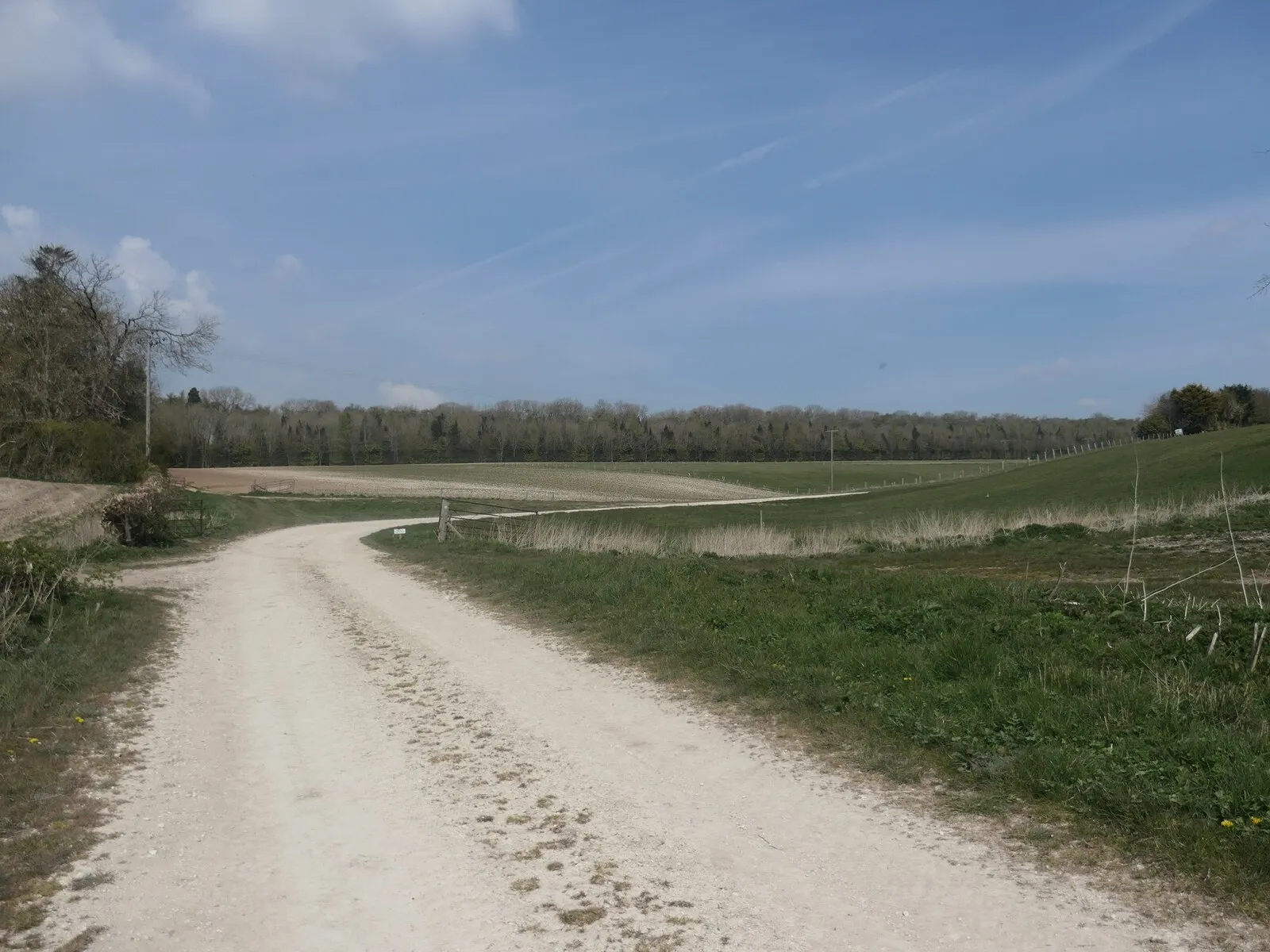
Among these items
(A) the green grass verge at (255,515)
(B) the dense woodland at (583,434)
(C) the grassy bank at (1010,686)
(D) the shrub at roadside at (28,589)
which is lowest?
(A) the green grass verge at (255,515)

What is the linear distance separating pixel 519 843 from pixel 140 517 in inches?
939

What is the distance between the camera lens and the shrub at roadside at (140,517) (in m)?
25.0

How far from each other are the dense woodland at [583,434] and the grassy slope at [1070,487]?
7799 centimetres

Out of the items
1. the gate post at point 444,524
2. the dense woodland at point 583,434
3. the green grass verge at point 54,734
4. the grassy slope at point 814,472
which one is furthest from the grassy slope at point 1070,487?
the dense woodland at point 583,434

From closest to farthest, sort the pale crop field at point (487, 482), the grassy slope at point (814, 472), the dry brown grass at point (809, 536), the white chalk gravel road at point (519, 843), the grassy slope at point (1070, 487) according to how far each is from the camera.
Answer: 1. the white chalk gravel road at point (519, 843)
2. the dry brown grass at point (809, 536)
3. the grassy slope at point (1070, 487)
4. the pale crop field at point (487, 482)
5. the grassy slope at point (814, 472)

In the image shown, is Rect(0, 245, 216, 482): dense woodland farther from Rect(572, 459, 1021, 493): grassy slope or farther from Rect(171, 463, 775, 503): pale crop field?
Rect(572, 459, 1021, 493): grassy slope

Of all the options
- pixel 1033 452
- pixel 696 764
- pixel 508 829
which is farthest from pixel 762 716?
pixel 1033 452

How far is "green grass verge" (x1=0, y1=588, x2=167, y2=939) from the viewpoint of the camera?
4.95 metres

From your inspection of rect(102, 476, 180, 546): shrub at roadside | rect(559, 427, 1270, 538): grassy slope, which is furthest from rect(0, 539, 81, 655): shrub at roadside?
rect(559, 427, 1270, 538): grassy slope

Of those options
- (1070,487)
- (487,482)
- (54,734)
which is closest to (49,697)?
(54,734)

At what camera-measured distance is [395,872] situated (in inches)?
191

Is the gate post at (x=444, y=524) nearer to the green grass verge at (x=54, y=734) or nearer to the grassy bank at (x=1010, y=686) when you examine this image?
the grassy bank at (x=1010, y=686)

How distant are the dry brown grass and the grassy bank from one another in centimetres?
1049

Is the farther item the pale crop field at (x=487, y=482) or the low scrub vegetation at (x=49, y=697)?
the pale crop field at (x=487, y=482)
